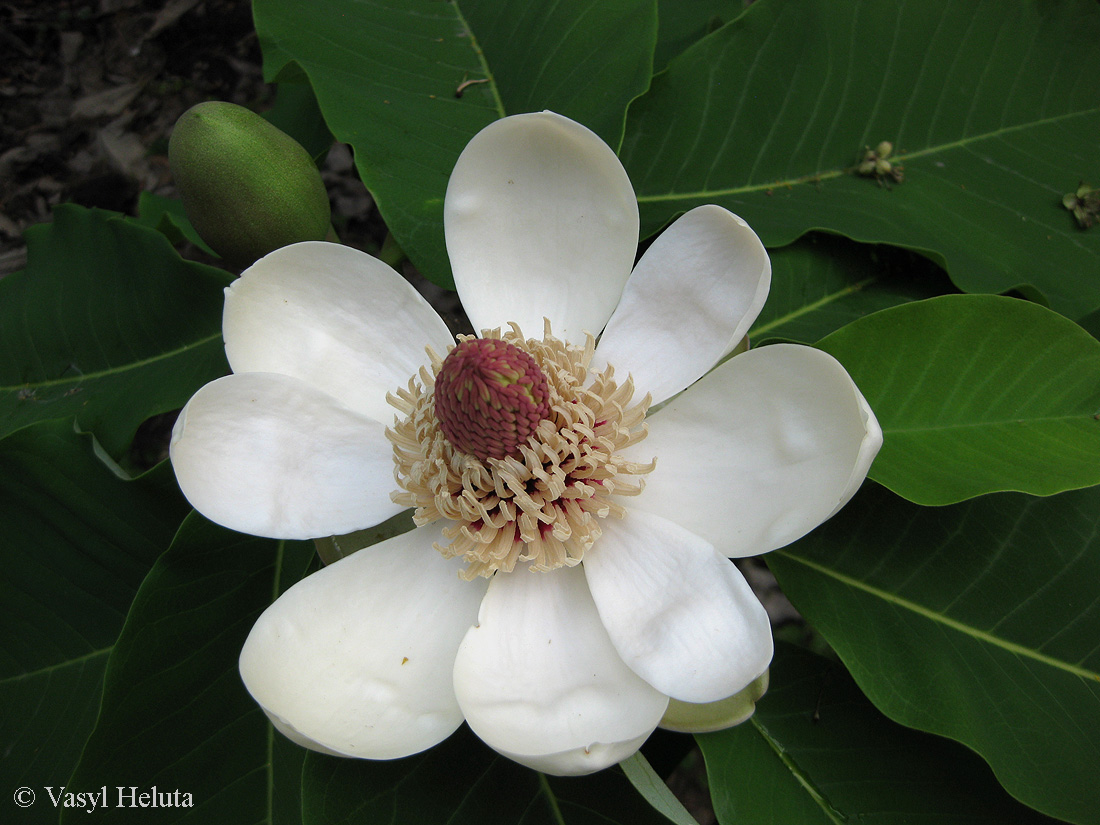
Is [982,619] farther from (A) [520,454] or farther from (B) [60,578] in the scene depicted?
(B) [60,578]

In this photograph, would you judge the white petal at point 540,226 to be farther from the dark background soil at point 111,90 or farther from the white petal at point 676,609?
the dark background soil at point 111,90

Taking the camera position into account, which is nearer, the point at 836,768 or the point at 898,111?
the point at 836,768

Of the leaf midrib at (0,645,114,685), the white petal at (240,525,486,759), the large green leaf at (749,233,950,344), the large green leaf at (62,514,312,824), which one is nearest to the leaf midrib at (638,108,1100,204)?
the large green leaf at (749,233,950,344)

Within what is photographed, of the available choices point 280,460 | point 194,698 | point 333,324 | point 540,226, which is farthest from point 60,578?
point 540,226

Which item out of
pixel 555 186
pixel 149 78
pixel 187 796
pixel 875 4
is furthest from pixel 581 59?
pixel 149 78

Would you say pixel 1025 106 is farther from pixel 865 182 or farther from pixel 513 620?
pixel 513 620
